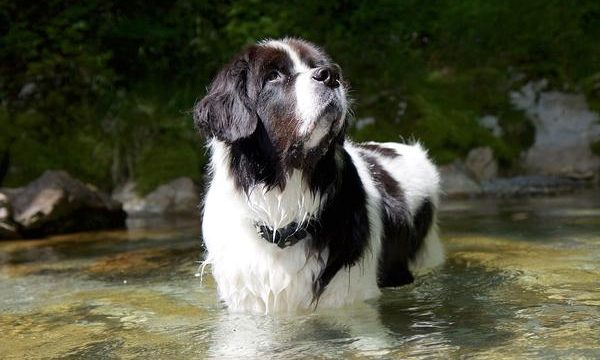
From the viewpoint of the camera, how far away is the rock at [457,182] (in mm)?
9500

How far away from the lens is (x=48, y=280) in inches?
203

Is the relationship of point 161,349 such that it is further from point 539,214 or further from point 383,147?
point 539,214

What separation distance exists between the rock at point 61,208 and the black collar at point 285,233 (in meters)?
4.55

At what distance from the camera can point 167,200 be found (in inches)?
378

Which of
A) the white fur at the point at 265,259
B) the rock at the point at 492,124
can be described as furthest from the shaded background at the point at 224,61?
the white fur at the point at 265,259

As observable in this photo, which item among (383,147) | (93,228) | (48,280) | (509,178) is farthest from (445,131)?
(48,280)

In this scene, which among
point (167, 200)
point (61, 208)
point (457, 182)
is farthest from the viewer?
point (457, 182)

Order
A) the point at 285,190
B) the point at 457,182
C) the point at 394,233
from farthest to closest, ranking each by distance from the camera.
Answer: the point at 457,182 → the point at 394,233 → the point at 285,190

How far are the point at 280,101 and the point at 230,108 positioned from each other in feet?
0.76

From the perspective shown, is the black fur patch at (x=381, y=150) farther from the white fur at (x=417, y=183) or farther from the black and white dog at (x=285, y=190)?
the black and white dog at (x=285, y=190)

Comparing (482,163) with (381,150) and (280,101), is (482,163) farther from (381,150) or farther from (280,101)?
(280,101)

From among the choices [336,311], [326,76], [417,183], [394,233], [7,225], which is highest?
[326,76]

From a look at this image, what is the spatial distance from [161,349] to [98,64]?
29.5 feet

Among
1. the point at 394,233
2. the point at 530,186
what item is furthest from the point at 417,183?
the point at 530,186
